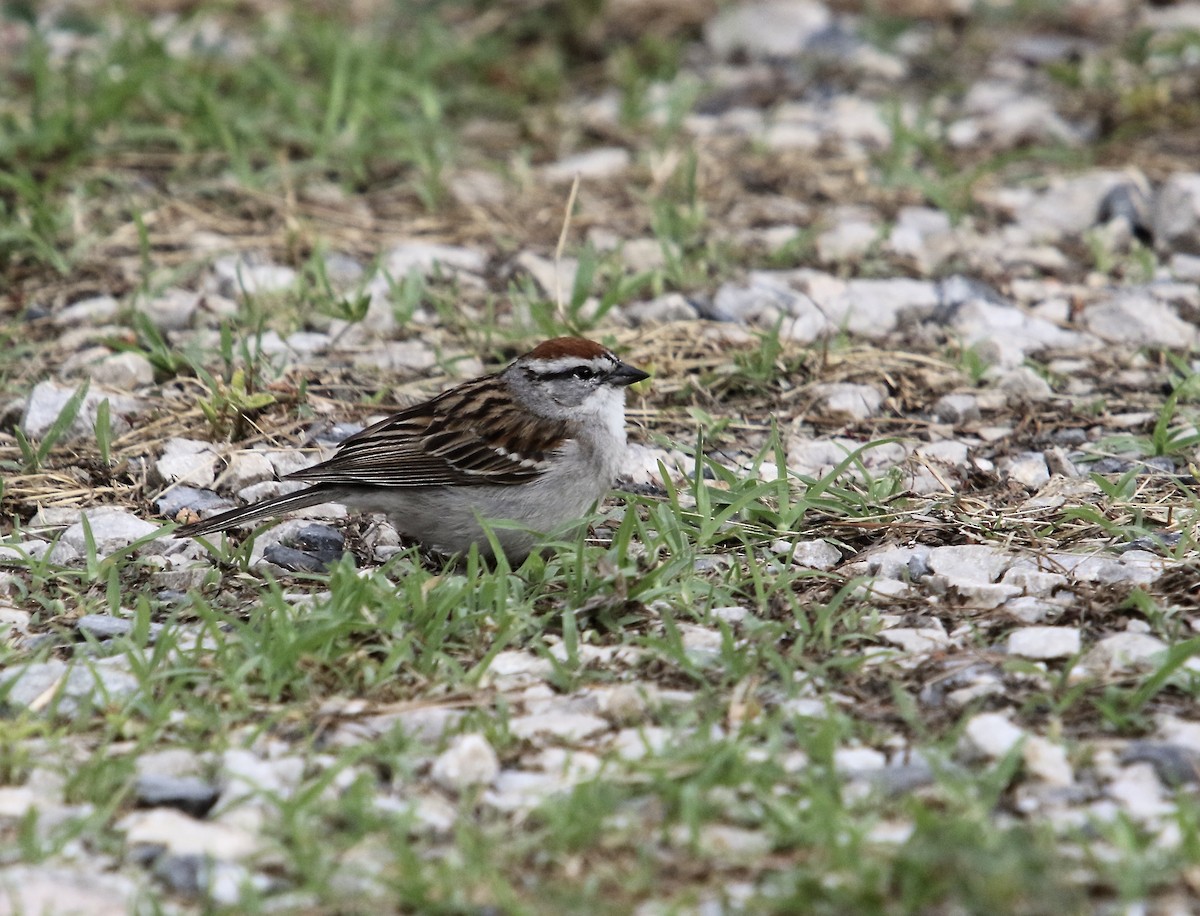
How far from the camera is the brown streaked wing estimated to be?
4.88 m

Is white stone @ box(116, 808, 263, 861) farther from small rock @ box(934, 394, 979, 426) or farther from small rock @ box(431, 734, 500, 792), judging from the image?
small rock @ box(934, 394, 979, 426)

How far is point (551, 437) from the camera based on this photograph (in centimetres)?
498

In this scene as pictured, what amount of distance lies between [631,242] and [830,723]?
4.20m

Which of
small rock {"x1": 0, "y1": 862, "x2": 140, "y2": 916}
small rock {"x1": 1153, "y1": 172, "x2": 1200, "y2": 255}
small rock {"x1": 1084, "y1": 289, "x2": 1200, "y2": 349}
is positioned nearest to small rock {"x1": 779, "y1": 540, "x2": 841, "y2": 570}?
small rock {"x1": 0, "y1": 862, "x2": 140, "y2": 916}

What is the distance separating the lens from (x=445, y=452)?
4.98 m

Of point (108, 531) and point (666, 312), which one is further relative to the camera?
point (666, 312)

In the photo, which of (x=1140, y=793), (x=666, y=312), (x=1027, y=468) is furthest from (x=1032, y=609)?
(x=666, y=312)

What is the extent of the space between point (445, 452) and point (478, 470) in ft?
0.42

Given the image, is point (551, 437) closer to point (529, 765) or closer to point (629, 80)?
point (529, 765)

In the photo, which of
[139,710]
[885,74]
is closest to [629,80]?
[885,74]

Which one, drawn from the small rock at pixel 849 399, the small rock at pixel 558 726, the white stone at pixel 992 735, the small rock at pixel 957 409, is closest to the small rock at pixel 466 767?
the small rock at pixel 558 726

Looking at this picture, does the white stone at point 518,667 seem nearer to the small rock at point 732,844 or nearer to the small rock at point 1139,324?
the small rock at point 732,844

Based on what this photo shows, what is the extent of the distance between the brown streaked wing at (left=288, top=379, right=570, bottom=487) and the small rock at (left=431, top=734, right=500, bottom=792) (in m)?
1.54

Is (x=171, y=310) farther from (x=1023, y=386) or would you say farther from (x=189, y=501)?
(x=1023, y=386)
